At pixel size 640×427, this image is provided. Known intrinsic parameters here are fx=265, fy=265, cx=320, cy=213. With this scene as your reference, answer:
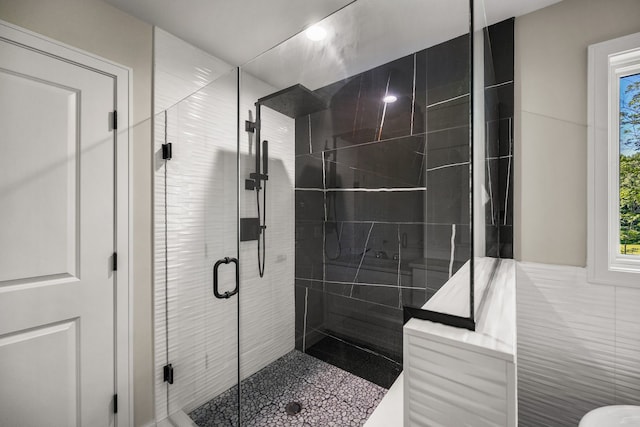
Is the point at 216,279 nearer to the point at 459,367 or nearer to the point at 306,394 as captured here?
the point at 306,394

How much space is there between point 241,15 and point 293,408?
2048 millimetres

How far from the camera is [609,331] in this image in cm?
135

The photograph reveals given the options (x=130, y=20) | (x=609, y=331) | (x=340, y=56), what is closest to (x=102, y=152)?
(x=130, y=20)

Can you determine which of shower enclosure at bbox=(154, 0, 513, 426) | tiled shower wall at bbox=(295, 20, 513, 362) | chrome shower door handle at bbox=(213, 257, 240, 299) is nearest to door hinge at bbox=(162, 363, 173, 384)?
shower enclosure at bbox=(154, 0, 513, 426)

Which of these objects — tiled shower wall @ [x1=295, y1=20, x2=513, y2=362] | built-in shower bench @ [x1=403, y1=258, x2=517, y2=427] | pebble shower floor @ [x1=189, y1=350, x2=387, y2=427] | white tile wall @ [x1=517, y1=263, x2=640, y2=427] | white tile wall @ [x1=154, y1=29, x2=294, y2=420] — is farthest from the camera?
white tile wall @ [x1=517, y1=263, x2=640, y2=427]

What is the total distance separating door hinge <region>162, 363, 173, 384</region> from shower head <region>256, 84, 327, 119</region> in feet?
5.62

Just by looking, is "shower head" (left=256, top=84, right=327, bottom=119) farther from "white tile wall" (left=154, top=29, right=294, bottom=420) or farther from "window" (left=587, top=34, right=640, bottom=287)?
"window" (left=587, top=34, right=640, bottom=287)

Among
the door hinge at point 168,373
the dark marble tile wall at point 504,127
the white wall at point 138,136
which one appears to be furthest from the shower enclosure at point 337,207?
the white wall at point 138,136

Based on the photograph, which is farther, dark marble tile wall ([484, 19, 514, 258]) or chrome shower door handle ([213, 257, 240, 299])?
dark marble tile wall ([484, 19, 514, 258])

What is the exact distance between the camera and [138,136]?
1620 mm

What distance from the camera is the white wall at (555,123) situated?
1387mm

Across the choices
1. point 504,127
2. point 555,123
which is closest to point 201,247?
point 504,127

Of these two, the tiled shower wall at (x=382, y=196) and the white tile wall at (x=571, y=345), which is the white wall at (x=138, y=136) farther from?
the white tile wall at (x=571, y=345)

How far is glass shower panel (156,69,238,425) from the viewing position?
4.49 feet
